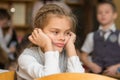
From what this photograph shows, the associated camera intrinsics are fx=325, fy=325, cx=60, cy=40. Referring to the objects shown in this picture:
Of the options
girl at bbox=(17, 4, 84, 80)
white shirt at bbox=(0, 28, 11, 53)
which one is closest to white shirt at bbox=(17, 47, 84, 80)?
girl at bbox=(17, 4, 84, 80)

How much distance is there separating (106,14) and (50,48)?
1541 millimetres

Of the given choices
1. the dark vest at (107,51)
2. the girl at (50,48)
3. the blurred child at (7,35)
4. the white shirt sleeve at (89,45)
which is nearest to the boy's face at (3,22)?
the blurred child at (7,35)

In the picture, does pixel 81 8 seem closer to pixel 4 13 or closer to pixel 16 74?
pixel 4 13

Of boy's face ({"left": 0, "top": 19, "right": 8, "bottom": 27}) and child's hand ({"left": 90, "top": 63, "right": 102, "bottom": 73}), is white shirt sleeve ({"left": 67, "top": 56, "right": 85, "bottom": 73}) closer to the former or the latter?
child's hand ({"left": 90, "top": 63, "right": 102, "bottom": 73})

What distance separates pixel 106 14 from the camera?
304 centimetres

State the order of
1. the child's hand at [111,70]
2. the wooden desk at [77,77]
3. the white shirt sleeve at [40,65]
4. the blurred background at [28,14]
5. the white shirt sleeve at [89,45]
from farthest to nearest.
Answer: the blurred background at [28,14] → the white shirt sleeve at [89,45] → the child's hand at [111,70] → the white shirt sleeve at [40,65] → the wooden desk at [77,77]

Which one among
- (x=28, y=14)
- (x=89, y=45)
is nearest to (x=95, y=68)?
(x=89, y=45)

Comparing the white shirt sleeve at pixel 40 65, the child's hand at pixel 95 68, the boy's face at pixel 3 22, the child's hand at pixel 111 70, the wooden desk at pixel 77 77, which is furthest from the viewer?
the boy's face at pixel 3 22

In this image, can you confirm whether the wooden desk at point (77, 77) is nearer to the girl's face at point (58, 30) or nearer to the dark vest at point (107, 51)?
the girl's face at point (58, 30)

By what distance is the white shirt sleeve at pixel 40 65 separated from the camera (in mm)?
1531

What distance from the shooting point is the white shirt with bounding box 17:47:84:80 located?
1541 mm

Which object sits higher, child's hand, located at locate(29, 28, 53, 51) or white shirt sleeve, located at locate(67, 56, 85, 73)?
child's hand, located at locate(29, 28, 53, 51)

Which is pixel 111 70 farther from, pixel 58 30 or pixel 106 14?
pixel 58 30

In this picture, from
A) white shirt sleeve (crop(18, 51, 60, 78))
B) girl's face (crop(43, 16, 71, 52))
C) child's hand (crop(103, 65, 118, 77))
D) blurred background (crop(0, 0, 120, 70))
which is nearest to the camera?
white shirt sleeve (crop(18, 51, 60, 78))
